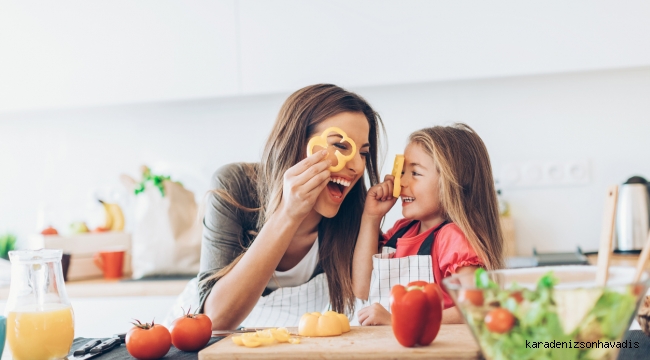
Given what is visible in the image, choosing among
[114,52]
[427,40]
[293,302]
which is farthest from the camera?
[114,52]

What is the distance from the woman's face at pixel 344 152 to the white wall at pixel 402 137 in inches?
32.8

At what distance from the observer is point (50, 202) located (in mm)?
2773

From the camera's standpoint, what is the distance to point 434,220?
59.9 inches

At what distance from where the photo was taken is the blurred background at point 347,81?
2145mm

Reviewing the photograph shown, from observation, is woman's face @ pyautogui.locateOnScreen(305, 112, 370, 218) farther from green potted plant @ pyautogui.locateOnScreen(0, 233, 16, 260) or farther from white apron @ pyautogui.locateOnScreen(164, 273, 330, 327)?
green potted plant @ pyautogui.locateOnScreen(0, 233, 16, 260)

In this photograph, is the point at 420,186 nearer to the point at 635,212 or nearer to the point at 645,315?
the point at 645,315

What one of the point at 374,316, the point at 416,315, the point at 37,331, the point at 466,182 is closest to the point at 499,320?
the point at 416,315

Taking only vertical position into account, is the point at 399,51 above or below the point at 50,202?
above

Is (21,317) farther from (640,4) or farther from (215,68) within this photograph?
(640,4)

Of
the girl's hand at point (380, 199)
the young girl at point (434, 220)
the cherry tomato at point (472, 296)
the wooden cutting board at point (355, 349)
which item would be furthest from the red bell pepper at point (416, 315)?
the girl's hand at point (380, 199)

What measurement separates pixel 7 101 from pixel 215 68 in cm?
86

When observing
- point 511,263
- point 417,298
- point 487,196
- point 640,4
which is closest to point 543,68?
point 640,4

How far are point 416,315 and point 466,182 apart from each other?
71cm

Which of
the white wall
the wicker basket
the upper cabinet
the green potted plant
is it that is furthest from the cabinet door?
the wicker basket
